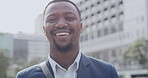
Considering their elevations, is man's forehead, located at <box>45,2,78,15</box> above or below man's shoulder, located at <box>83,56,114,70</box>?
above

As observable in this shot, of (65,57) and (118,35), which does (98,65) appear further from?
(118,35)

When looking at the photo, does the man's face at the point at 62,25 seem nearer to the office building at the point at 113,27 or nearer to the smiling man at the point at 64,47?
the smiling man at the point at 64,47

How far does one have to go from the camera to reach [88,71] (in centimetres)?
181

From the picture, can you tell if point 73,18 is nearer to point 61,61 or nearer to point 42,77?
point 61,61

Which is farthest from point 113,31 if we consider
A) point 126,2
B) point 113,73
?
point 113,73

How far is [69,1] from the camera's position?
176cm

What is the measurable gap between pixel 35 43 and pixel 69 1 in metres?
114

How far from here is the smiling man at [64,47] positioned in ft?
5.47

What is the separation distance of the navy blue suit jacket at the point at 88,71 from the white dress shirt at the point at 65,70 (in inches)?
1.0

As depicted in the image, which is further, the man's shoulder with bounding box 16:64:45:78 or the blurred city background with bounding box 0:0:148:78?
the blurred city background with bounding box 0:0:148:78

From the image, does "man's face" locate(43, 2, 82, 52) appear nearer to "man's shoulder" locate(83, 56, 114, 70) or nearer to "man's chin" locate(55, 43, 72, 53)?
"man's chin" locate(55, 43, 72, 53)

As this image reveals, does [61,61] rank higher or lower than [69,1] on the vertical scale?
lower

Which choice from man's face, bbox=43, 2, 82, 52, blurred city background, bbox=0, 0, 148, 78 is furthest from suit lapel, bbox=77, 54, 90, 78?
blurred city background, bbox=0, 0, 148, 78

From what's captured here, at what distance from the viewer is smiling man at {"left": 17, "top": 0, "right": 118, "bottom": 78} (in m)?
1.67
